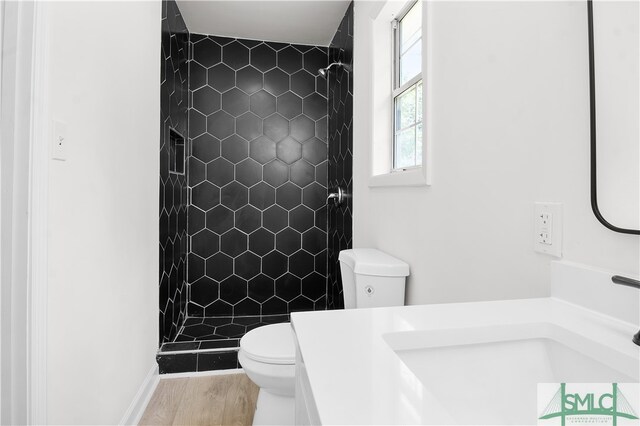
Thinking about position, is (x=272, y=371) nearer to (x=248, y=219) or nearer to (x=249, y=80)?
(x=248, y=219)

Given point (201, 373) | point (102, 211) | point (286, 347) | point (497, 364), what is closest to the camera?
point (497, 364)

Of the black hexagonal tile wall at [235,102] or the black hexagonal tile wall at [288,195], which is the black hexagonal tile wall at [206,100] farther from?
the black hexagonal tile wall at [288,195]

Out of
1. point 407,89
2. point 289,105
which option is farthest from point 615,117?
point 289,105

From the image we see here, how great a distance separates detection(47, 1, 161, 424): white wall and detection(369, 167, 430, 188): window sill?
115 centimetres

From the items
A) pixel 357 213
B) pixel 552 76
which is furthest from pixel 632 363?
pixel 357 213

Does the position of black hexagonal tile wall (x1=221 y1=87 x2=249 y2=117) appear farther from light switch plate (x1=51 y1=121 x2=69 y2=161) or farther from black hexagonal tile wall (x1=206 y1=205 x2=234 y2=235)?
light switch plate (x1=51 y1=121 x2=69 y2=161)

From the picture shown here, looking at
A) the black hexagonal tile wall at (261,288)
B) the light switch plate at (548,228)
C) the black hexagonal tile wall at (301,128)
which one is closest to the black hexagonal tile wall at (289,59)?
the black hexagonal tile wall at (301,128)

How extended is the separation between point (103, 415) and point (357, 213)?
1.55 meters

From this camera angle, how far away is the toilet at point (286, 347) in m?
1.47

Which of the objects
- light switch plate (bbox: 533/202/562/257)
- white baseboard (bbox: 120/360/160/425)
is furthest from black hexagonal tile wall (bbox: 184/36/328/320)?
light switch plate (bbox: 533/202/562/257)

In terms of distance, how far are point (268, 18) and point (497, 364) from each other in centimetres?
269

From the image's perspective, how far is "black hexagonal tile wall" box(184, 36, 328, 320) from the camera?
2.95m

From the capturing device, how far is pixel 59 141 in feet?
3.56

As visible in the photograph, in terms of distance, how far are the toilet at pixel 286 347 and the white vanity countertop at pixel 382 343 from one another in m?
0.77
